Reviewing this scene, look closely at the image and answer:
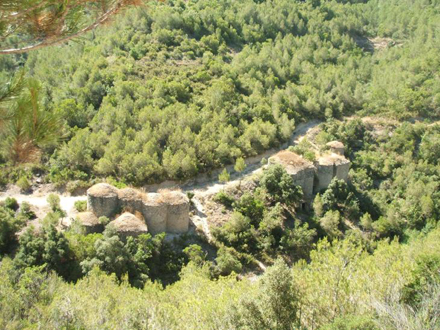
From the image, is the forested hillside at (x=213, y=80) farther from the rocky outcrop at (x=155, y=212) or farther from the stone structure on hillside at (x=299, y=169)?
the rocky outcrop at (x=155, y=212)

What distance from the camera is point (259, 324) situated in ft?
39.1

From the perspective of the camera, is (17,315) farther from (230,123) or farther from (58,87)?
(58,87)

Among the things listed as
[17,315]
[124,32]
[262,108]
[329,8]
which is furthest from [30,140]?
[329,8]

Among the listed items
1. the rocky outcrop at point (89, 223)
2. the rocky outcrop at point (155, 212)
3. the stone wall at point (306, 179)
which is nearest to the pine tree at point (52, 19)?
the rocky outcrop at point (89, 223)

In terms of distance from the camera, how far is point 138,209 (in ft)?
73.3

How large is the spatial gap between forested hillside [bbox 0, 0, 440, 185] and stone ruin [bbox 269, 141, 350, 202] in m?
4.16

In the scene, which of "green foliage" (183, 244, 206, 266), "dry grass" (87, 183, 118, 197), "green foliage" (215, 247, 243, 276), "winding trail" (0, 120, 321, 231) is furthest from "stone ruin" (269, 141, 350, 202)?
"dry grass" (87, 183, 118, 197)

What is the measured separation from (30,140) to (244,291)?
9369 mm

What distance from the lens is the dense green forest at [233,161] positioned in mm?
12062

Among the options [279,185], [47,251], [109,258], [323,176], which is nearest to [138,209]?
[109,258]

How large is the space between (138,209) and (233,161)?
34.4ft

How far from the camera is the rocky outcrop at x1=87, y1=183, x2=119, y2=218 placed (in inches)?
851

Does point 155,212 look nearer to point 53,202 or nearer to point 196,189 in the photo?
point 196,189

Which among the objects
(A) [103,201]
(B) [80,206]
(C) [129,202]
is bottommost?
(B) [80,206]
